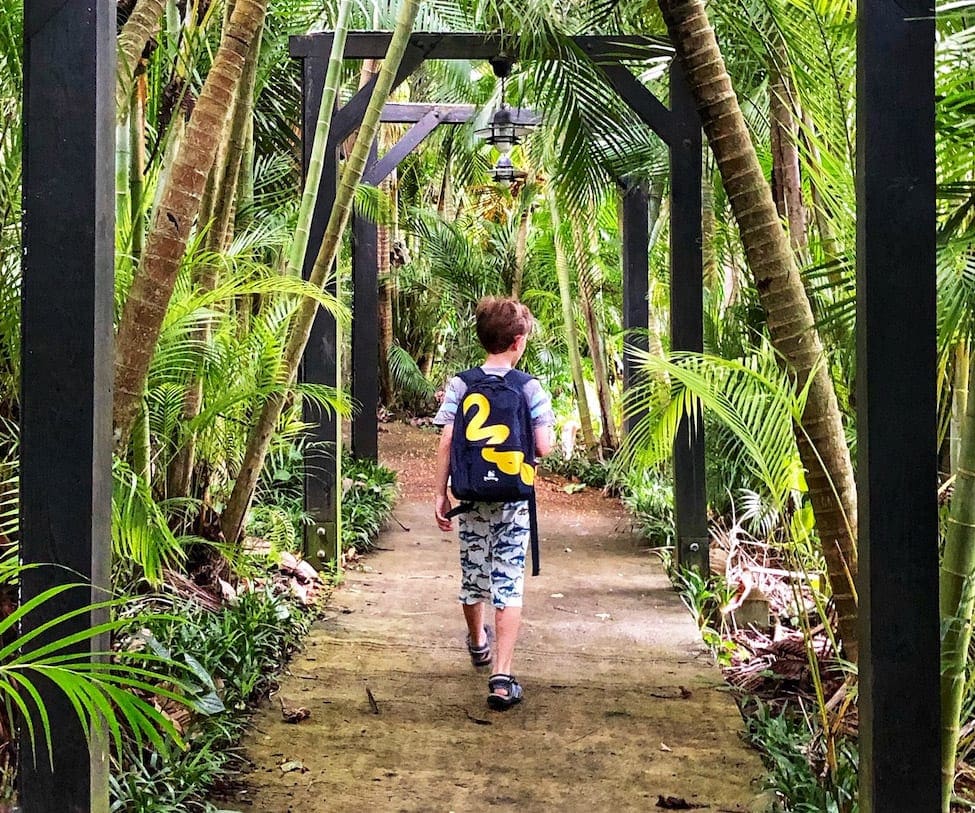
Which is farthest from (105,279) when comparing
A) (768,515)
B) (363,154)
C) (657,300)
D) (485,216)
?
(485,216)

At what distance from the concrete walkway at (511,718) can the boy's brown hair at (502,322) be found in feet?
4.56

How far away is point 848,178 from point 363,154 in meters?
2.47

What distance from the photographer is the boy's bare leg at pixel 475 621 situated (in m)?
4.08

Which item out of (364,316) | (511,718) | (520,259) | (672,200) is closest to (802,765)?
(511,718)

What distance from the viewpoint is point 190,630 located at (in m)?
3.85

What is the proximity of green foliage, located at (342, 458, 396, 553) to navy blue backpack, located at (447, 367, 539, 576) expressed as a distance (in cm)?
297

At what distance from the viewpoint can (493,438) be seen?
3.72 metres

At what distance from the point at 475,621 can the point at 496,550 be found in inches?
A: 17.5

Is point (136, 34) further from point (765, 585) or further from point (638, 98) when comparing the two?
point (765, 585)

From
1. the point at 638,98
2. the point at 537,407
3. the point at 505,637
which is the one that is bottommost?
the point at 505,637

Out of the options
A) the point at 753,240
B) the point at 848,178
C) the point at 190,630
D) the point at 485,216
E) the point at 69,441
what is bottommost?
the point at 190,630

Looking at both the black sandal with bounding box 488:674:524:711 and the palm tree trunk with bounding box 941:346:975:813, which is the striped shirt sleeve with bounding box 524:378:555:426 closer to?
the black sandal with bounding box 488:674:524:711

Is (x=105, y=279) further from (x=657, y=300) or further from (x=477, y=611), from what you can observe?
(x=657, y=300)

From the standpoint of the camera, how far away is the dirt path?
9.84 feet
